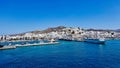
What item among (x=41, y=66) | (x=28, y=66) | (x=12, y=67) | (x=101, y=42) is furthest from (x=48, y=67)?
(x=101, y=42)

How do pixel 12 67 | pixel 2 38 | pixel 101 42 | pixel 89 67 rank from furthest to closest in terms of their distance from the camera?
pixel 2 38, pixel 101 42, pixel 12 67, pixel 89 67

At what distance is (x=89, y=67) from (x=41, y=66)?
838 cm

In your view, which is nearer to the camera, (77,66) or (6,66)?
(77,66)

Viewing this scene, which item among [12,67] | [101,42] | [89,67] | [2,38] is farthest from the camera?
[2,38]

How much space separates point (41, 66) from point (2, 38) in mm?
168382

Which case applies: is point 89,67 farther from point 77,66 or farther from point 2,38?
point 2,38

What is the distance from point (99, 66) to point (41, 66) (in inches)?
390

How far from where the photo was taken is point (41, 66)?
35.9 meters

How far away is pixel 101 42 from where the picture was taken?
110m

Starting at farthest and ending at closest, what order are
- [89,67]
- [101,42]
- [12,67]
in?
[101,42] → [12,67] → [89,67]

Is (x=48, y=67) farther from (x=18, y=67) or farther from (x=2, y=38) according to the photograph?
(x=2, y=38)

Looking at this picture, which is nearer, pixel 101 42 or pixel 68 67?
pixel 68 67

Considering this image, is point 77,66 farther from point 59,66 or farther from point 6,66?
point 6,66

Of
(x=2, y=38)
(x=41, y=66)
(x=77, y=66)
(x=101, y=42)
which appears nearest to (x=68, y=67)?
(x=77, y=66)
